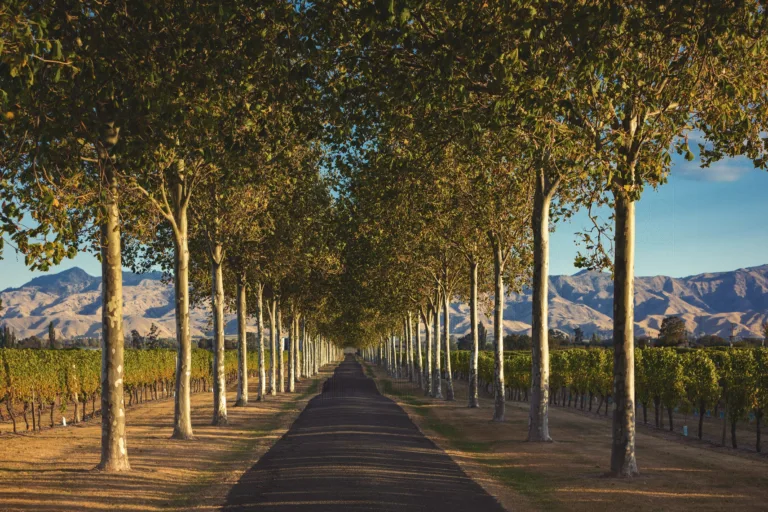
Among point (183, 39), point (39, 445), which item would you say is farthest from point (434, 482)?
point (39, 445)

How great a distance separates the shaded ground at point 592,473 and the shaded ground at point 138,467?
604 cm

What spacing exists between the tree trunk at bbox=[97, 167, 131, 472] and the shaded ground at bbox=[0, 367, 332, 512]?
57 centimetres

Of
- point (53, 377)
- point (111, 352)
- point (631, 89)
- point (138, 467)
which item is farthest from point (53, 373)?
point (631, 89)

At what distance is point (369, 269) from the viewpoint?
56156 millimetres

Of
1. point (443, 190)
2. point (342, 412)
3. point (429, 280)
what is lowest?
point (342, 412)

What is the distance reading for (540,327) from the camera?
85.8ft

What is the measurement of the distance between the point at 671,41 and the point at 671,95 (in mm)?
1149

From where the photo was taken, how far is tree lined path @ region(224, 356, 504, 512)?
1367 cm

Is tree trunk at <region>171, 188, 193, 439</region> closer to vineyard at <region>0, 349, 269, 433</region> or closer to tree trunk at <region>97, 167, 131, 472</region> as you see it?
tree trunk at <region>97, 167, 131, 472</region>

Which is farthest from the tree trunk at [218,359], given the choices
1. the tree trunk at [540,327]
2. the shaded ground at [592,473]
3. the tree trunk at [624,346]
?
the tree trunk at [624,346]

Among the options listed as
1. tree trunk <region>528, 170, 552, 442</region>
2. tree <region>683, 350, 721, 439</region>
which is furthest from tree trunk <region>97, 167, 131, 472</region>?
tree <region>683, 350, 721, 439</region>

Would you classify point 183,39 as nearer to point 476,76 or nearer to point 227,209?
point 476,76

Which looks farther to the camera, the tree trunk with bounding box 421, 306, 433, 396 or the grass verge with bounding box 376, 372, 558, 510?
the tree trunk with bounding box 421, 306, 433, 396

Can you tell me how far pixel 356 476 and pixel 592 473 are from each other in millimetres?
5972
